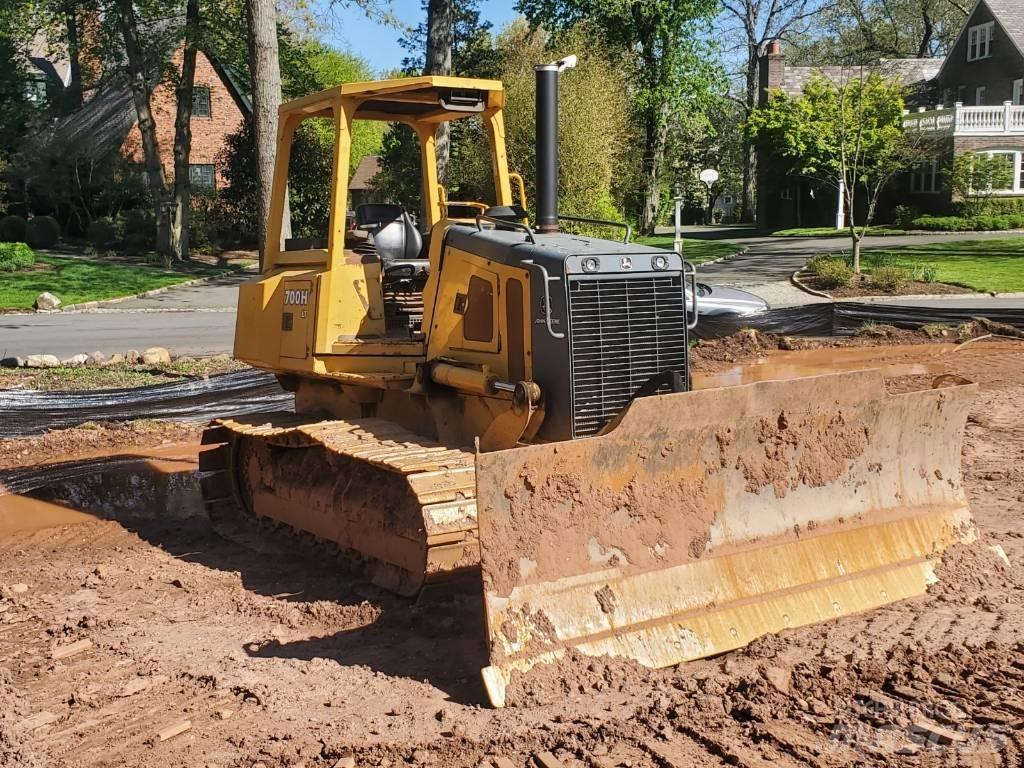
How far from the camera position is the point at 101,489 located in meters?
9.51

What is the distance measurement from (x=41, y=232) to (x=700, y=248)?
865 inches

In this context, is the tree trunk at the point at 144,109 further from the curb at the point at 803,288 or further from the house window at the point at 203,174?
the curb at the point at 803,288

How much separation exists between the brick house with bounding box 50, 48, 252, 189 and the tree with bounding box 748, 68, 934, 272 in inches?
735

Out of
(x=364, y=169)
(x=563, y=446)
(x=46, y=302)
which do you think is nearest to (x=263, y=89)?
(x=563, y=446)

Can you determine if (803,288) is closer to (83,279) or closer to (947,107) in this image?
(83,279)

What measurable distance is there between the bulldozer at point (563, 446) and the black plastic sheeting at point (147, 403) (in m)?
4.27

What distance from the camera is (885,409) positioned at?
6148mm

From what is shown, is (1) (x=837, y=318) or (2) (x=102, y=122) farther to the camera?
(2) (x=102, y=122)

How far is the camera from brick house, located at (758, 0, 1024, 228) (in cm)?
4038

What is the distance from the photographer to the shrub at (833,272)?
23.7 m

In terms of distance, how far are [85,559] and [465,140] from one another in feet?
70.6

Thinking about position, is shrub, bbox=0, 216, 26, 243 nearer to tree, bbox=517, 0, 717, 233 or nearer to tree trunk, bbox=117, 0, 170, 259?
tree trunk, bbox=117, 0, 170, 259

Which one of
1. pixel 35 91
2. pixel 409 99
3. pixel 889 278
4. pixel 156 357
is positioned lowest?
pixel 156 357

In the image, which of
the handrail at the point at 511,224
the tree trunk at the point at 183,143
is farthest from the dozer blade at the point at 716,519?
the tree trunk at the point at 183,143
